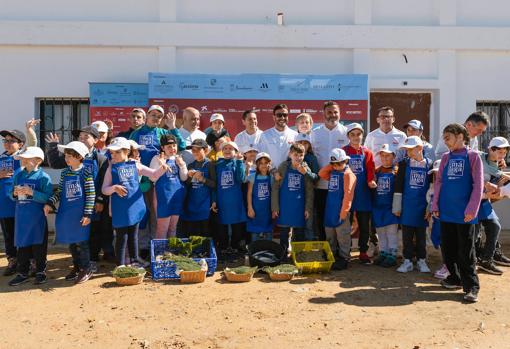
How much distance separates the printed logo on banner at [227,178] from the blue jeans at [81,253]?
1.77 m

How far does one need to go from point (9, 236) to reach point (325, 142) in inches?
164

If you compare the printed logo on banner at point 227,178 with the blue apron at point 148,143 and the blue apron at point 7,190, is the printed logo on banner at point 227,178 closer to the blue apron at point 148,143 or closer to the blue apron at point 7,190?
the blue apron at point 148,143

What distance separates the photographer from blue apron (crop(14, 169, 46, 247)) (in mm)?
5410

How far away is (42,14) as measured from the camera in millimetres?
8719

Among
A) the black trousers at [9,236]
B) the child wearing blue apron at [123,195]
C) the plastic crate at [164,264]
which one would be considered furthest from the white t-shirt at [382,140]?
the black trousers at [9,236]

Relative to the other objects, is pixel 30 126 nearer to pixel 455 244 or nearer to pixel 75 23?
pixel 75 23

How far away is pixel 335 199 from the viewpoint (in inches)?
232

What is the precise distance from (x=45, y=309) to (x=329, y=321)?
8.76 ft

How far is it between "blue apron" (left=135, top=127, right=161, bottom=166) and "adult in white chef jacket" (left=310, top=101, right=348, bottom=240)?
2040mm

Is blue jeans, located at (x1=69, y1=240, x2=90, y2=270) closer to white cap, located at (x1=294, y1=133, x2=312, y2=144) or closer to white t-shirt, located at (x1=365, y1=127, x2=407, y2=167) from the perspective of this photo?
white cap, located at (x1=294, y1=133, x2=312, y2=144)

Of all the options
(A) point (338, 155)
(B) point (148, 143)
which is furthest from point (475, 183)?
(B) point (148, 143)

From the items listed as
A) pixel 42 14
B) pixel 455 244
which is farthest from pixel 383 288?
pixel 42 14

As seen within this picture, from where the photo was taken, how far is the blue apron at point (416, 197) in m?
5.67

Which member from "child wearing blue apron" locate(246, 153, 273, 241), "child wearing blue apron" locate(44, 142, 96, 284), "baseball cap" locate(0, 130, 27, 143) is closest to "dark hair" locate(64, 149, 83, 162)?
"child wearing blue apron" locate(44, 142, 96, 284)
